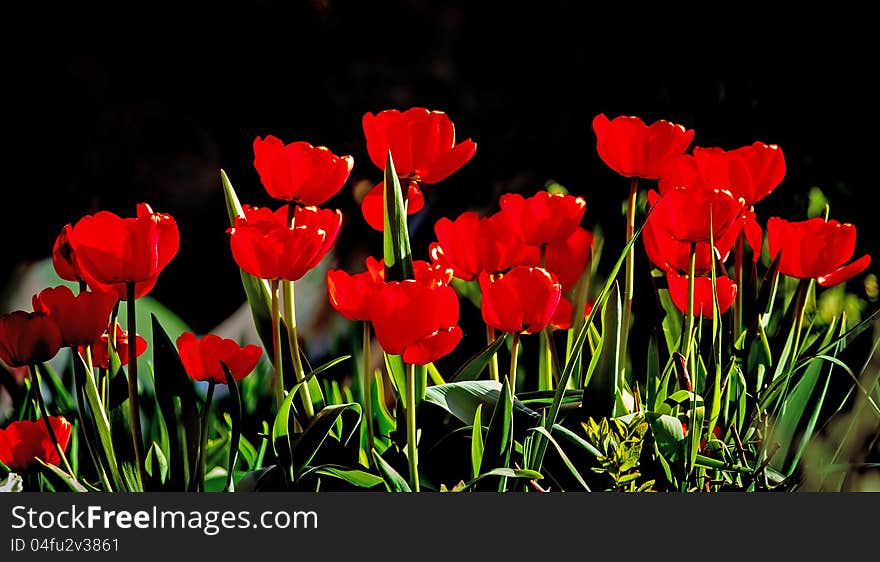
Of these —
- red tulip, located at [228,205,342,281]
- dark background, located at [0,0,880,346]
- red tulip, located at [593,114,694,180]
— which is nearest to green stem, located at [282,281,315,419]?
red tulip, located at [228,205,342,281]

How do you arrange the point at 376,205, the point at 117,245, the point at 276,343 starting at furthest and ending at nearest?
the point at 376,205
the point at 276,343
the point at 117,245

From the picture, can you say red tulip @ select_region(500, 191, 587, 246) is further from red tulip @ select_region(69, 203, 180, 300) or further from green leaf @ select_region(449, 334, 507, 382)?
red tulip @ select_region(69, 203, 180, 300)

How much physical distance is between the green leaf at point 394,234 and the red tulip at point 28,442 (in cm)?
37

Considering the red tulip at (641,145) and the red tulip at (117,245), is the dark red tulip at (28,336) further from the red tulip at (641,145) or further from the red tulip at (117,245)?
the red tulip at (641,145)

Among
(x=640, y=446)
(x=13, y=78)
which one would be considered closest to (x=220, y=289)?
(x=13, y=78)

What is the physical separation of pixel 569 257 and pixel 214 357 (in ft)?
1.35

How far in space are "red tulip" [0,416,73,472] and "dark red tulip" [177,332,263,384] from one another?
143mm

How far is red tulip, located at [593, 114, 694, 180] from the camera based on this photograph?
936 millimetres

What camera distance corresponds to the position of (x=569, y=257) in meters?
1.02

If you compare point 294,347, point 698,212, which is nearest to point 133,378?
point 294,347

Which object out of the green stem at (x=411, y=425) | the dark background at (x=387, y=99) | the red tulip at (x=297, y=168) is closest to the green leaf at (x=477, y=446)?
the green stem at (x=411, y=425)

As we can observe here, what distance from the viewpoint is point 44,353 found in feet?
2.60

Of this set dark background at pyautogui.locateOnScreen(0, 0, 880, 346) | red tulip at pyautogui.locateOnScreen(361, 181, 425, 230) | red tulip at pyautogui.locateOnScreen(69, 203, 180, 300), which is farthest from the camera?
dark background at pyautogui.locateOnScreen(0, 0, 880, 346)

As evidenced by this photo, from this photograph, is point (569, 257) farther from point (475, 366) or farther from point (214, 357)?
point (214, 357)
